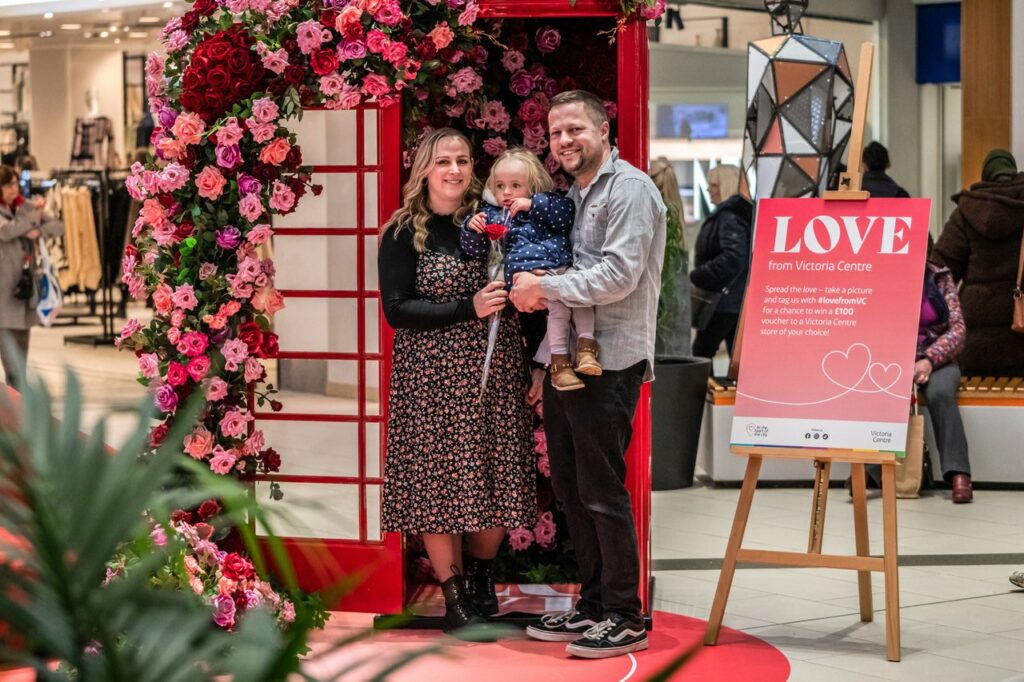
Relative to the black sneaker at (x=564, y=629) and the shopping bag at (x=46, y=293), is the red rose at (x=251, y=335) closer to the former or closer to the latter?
the black sneaker at (x=564, y=629)

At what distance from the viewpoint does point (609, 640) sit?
4.35 meters

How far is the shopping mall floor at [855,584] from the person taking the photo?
444 cm

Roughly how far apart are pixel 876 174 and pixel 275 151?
4.18 m

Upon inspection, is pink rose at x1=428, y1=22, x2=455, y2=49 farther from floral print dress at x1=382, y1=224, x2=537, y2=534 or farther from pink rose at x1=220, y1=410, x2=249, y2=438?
pink rose at x1=220, y1=410, x2=249, y2=438

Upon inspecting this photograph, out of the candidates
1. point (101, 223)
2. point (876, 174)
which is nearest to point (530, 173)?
point (876, 174)

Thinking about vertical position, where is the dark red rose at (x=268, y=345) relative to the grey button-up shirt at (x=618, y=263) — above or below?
below

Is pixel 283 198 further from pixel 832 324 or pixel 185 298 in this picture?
pixel 832 324

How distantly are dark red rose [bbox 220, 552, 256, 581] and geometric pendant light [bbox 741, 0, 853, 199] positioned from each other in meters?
3.05

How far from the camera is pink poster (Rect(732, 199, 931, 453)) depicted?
4496mm

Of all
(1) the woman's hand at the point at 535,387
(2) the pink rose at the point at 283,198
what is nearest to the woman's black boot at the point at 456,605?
(1) the woman's hand at the point at 535,387

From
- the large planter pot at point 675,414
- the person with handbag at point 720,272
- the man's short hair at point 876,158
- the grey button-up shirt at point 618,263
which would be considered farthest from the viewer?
the person with handbag at point 720,272

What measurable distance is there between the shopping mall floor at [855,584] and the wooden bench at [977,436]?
0.27 ft

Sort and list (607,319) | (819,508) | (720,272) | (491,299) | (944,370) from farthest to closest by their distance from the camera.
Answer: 1. (720,272)
2. (944,370)
3. (819,508)
4. (491,299)
5. (607,319)

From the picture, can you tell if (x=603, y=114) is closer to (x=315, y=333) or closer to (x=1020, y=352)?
(x=315, y=333)
